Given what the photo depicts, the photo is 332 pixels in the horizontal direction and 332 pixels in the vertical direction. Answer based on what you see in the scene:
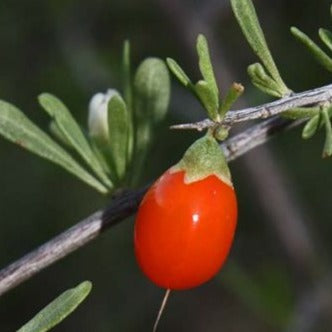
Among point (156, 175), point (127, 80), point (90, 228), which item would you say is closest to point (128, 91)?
point (127, 80)

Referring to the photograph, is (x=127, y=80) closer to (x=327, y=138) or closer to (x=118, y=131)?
(x=118, y=131)

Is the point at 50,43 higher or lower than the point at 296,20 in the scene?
higher

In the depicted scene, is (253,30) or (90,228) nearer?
(253,30)

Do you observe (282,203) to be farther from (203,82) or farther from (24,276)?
(203,82)

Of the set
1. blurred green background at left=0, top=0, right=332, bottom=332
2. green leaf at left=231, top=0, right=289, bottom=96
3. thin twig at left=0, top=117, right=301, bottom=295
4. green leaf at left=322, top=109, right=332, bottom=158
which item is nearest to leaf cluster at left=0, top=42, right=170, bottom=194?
thin twig at left=0, top=117, right=301, bottom=295

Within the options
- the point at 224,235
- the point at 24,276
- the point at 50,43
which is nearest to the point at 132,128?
the point at 24,276

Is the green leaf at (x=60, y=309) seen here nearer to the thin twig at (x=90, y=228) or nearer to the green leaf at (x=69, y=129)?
the thin twig at (x=90, y=228)

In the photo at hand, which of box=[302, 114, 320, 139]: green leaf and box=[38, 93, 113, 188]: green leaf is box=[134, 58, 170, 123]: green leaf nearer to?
box=[38, 93, 113, 188]: green leaf
